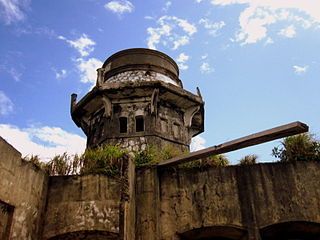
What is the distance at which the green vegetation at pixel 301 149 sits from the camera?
312 inches

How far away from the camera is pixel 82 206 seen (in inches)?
308

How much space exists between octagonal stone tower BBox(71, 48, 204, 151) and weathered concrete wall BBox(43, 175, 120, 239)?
136 inches

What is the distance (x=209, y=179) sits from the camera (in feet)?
26.3

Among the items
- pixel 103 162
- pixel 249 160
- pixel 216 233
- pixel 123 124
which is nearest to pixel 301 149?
pixel 249 160

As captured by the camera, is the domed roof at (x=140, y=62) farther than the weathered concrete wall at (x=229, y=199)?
Yes

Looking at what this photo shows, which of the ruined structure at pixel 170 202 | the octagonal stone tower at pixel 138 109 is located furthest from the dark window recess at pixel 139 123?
the ruined structure at pixel 170 202

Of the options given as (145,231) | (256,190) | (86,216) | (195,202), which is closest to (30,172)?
(86,216)

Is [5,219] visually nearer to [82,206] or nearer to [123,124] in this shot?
[82,206]

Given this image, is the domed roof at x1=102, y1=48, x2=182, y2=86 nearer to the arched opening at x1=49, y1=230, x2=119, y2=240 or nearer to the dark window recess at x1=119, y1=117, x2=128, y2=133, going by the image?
the dark window recess at x1=119, y1=117, x2=128, y2=133

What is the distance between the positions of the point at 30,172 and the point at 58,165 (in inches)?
47.8

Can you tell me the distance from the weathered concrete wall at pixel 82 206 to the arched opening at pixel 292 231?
11.6 ft

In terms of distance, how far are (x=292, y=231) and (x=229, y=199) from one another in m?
1.70

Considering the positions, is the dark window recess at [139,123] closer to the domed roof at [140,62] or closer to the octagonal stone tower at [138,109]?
the octagonal stone tower at [138,109]

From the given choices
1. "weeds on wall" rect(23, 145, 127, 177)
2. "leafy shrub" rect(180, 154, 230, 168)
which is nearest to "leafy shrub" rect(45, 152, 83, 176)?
"weeds on wall" rect(23, 145, 127, 177)
